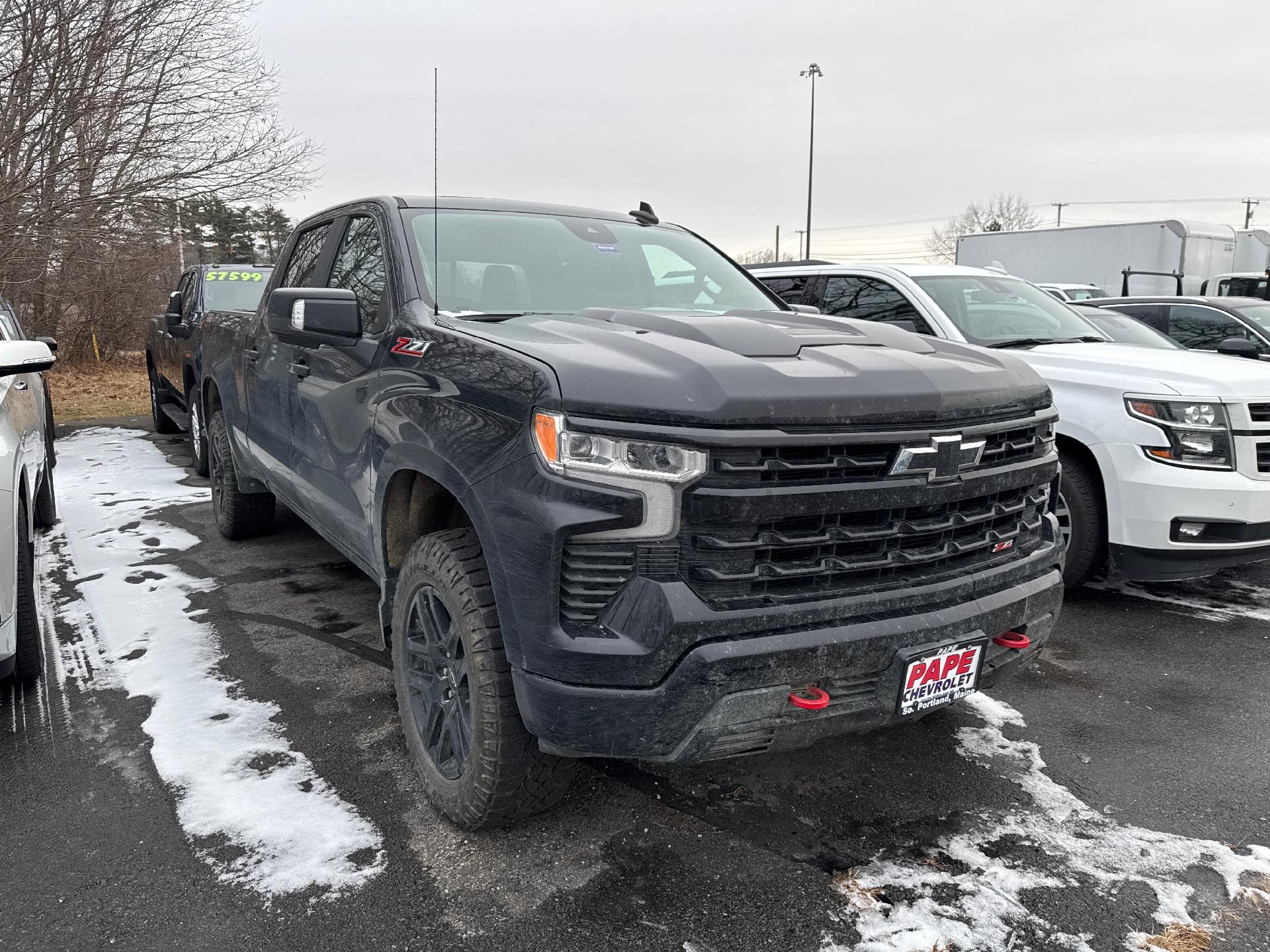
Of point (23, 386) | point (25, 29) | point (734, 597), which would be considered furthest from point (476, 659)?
point (25, 29)

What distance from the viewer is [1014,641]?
263cm

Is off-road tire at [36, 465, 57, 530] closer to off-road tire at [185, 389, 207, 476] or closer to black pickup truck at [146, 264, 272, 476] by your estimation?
off-road tire at [185, 389, 207, 476]

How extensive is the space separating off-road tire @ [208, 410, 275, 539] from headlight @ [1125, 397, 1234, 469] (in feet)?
15.9

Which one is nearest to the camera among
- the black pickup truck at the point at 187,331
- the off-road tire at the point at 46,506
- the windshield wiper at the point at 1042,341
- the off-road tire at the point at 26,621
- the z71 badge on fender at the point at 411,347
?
the z71 badge on fender at the point at 411,347

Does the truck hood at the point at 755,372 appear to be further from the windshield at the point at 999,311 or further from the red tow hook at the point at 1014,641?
the windshield at the point at 999,311

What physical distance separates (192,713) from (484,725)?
1623mm

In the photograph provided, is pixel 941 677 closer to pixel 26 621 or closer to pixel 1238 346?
pixel 26 621

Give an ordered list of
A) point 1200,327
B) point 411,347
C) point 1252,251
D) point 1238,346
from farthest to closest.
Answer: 1. point 1252,251
2. point 1200,327
3. point 1238,346
4. point 411,347

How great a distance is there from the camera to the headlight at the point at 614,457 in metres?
2.10

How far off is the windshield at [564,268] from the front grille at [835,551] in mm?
1360

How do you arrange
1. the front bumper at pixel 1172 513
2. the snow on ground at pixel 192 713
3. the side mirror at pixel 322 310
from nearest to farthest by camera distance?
the snow on ground at pixel 192 713, the side mirror at pixel 322 310, the front bumper at pixel 1172 513

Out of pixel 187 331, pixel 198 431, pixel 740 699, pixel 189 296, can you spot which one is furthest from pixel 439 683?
A: pixel 189 296

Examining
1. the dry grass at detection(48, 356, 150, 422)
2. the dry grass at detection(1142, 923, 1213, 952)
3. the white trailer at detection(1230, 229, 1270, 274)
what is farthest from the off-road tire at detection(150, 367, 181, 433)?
the white trailer at detection(1230, 229, 1270, 274)

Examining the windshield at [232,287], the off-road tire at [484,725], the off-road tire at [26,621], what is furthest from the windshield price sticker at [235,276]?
the off-road tire at [484,725]
